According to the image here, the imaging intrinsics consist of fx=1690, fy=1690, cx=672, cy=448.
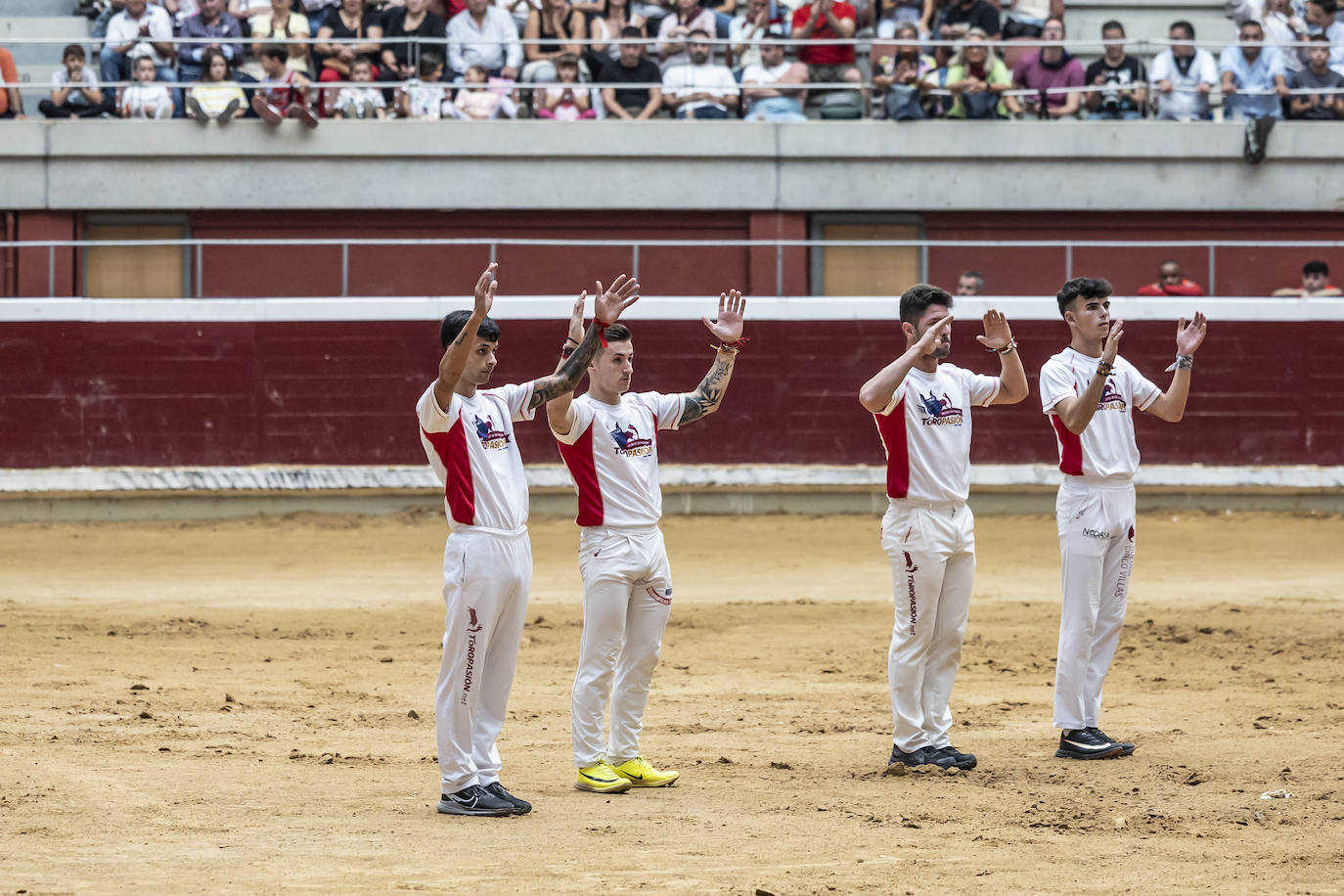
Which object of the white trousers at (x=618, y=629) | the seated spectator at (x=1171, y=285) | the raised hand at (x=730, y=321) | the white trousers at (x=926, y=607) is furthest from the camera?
the seated spectator at (x=1171, y=285)

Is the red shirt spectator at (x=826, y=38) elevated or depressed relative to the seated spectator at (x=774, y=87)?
elevated

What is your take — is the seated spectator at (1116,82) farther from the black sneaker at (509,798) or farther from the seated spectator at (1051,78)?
the black sneaker at (509,798)

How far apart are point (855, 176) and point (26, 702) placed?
13.2 metres

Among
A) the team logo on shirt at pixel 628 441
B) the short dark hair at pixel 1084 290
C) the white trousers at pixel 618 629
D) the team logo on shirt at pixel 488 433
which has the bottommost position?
the white trousers at pixel 618 629

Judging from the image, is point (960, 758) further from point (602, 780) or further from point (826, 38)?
point (826, 38)

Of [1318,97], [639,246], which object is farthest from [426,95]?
[1318,97]

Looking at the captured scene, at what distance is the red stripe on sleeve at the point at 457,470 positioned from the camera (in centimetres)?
668

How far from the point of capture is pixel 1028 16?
21.5 m

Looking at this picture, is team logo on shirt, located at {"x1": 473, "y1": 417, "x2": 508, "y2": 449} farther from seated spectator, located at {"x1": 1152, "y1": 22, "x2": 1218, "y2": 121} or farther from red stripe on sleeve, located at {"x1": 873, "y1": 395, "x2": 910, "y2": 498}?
seated spectator, located at {"x1": 1152, "y1": 22, "x2": 1218, "y2": 121}

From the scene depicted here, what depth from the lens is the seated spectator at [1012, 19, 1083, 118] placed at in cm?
2036

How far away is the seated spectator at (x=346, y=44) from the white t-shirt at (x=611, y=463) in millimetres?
14012

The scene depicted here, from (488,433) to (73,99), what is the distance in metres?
15.4

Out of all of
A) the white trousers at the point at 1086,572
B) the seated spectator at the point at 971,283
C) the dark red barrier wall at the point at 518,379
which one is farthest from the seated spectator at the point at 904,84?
the white trousers at the point at 1086,572

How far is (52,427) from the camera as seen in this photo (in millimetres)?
18234
